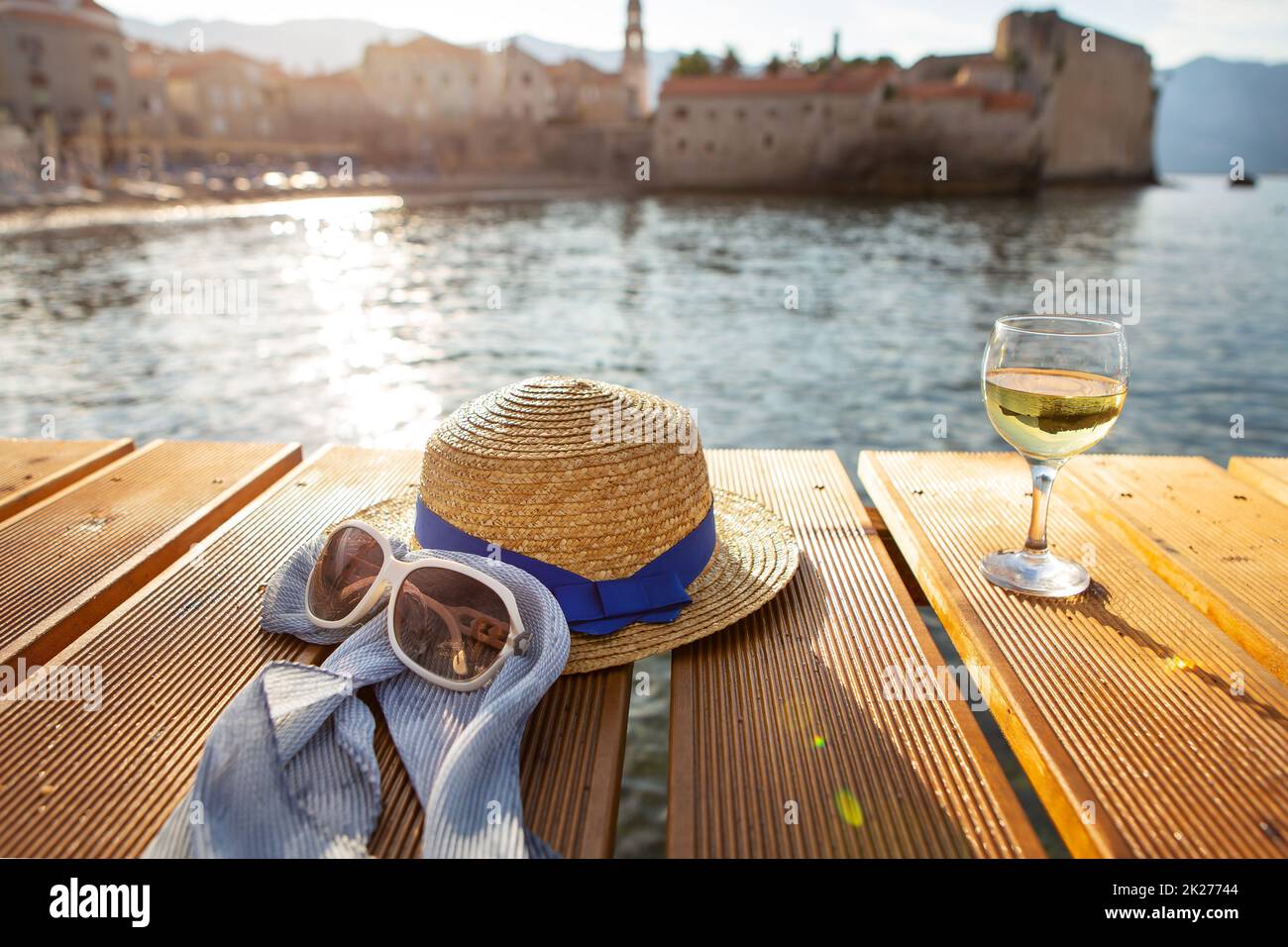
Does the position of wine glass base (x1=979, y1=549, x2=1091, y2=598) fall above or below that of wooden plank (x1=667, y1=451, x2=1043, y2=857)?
above

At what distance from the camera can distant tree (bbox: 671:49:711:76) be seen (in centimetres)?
5453

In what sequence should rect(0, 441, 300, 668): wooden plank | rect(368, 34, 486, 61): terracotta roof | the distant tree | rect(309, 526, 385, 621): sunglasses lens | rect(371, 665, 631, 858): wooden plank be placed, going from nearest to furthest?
rect(371, 665, 631, 858): wooden plank, rect(309, 526, 385, 621): sunglasses lens, rect(0, 441, 300, 668): wooden plank, the distant tree, rect(368, 34, 486, 61): terracotta roof

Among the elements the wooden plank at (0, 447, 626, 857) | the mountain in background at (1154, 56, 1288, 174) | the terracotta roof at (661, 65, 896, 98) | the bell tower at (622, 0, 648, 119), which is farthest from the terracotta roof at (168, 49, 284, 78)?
the mountain in background at (1154, 56, 1288, 174)

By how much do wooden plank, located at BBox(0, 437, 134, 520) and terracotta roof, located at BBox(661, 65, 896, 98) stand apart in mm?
48534

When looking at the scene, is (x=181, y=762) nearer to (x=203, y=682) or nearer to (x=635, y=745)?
(x=203, y=682)

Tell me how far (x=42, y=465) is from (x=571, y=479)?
5.41 feet

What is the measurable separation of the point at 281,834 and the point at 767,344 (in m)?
11.0

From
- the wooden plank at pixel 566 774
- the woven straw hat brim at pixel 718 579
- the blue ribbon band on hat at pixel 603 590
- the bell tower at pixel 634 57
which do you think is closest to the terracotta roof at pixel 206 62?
the bell tower at pixel 634 57

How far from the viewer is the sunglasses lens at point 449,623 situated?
1201mm

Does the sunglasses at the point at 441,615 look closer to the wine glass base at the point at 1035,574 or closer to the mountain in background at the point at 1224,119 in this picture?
the wine glass base at the point at 1035,574

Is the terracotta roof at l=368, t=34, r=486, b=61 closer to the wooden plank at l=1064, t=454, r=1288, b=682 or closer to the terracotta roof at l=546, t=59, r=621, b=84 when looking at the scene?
the terracotta roof at l=546, t=59, r=621, b=84

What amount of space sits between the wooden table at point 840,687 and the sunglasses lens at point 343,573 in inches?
3.7

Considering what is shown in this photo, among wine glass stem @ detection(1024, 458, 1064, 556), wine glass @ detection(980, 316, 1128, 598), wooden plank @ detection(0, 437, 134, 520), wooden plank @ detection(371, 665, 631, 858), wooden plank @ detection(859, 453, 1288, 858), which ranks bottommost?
wooden plank @ detection(371, 665, 631, 858)
